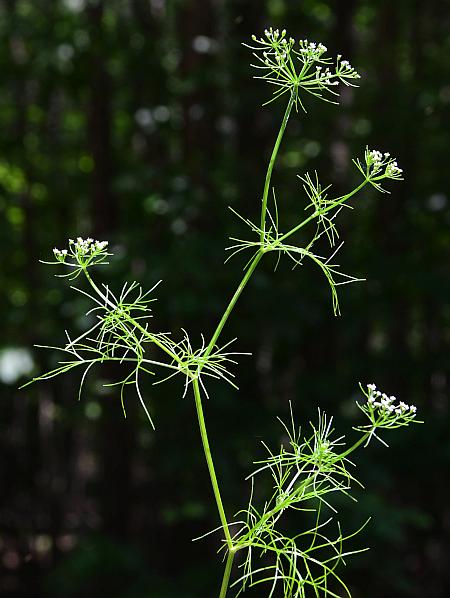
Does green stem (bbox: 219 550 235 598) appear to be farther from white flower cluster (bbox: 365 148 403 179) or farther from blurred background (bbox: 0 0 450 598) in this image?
blurred background (bbox: 0 0 450 598)

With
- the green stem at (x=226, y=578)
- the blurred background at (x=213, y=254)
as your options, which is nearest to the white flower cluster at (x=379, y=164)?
the green stem at (x=226, y=578)

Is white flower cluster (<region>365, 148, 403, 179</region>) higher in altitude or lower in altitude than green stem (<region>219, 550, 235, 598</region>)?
higher

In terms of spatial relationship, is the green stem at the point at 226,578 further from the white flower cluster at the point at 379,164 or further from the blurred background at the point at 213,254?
the blurred background at the point at 213,254

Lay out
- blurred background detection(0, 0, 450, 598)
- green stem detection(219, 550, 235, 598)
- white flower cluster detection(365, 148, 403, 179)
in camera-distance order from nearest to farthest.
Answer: green stem detection(219, 550, 235, 598)
white flower cluster detection(365, 148, 403, 179)
blurred background detection(0, 0, 450, 598)

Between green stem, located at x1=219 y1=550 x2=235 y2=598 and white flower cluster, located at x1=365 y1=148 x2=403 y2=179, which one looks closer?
green stem, located at x1=219 y1=550 x2=235 y2=598

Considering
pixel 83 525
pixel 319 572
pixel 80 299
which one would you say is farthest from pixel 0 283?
pixel 319 572

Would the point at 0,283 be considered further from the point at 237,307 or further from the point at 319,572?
the point at 319,572

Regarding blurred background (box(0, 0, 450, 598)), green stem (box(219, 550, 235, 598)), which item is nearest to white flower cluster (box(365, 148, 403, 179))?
green stem (box(219, 550, 235, 598))

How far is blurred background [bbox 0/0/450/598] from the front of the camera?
507 centimetres

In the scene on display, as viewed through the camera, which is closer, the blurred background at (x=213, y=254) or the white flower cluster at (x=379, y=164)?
the white flower cluster at (x=379, y=164)

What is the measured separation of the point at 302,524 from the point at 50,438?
5.82 m

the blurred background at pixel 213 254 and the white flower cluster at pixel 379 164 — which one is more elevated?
the white flower cluster at pixel 379 164

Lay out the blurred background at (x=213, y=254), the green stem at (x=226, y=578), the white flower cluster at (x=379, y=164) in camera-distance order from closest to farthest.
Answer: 1. the green stem at (x=226, y=578)
2. the white flower cluster at (x=379, y=164)
3. the blurred background at (x=213, y=254)

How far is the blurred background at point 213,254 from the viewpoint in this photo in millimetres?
5070
